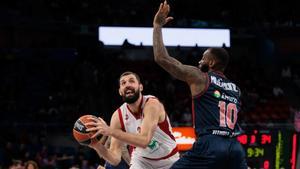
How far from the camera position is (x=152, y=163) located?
247 inches

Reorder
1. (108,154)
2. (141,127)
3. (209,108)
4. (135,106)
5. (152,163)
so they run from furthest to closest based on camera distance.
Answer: (152,163)
(135,106)
(108,154)
(141,127)
(209,108)

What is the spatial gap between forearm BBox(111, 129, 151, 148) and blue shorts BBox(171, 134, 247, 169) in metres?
0.43

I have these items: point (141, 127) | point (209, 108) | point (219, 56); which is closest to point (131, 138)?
point (141, 127)

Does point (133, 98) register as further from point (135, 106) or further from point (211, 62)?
point (211, 62)

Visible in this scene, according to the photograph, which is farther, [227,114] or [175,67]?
[227,114]

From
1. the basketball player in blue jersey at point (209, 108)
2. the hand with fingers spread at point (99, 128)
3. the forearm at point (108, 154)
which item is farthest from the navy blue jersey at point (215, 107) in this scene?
the forearm at point (108, 154)

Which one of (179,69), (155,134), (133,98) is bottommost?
(155,134)

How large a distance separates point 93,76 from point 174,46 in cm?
272

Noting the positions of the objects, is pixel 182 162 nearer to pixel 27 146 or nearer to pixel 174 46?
pixel 27 146

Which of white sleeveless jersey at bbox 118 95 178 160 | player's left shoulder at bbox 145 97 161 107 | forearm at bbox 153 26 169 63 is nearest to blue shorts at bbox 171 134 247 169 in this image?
forearm at bbox 153 26 169 63

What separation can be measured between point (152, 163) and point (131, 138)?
3.54 ft

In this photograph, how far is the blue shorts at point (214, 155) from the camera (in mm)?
4965

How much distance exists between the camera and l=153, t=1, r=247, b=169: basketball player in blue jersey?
16.3 feet

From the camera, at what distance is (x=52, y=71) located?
2003cm
